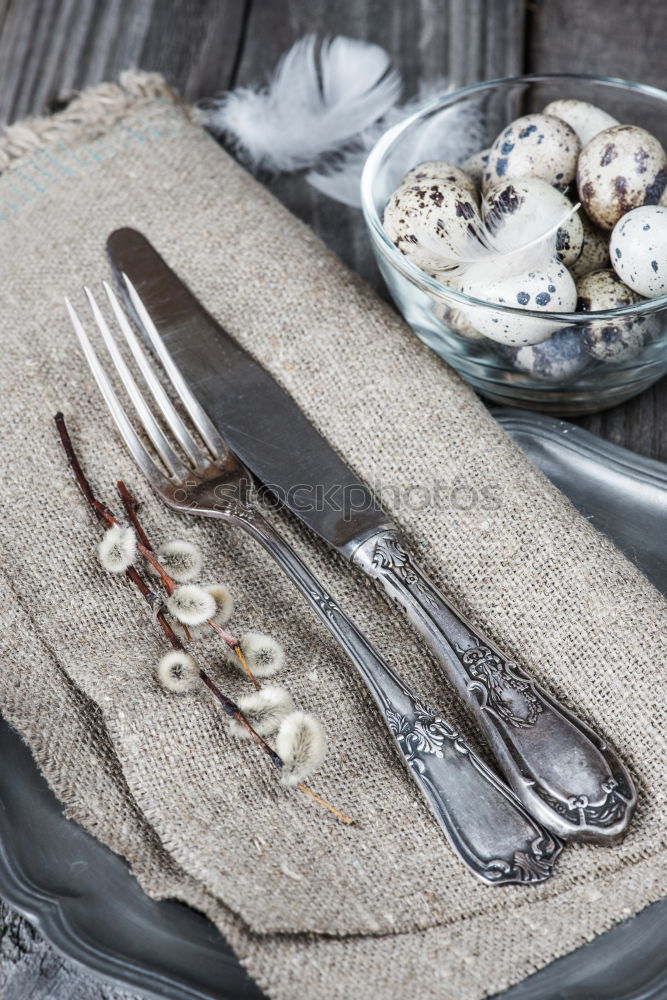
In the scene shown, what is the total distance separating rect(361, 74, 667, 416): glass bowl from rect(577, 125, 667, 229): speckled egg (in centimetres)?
15

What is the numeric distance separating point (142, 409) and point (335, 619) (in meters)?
0.33

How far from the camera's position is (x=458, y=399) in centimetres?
104

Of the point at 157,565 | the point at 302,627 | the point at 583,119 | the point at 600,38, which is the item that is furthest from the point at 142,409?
the point at 600,38

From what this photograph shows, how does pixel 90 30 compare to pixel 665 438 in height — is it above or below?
above

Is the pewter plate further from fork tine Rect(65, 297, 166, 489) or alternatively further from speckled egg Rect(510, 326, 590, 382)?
speckled egg Rect(510, 326, 590, 382)

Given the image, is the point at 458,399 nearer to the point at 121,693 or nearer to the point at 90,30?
the point at 121,693

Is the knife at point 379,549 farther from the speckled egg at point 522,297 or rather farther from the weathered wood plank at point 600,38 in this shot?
the weathered wood plank at point 600,38

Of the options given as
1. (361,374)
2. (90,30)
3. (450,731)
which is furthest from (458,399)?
(90,30)

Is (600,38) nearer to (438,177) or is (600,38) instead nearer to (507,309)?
(438,177)

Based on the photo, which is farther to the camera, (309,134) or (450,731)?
(309,134)

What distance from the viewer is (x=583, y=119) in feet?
3.66

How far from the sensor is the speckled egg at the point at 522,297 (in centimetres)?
96

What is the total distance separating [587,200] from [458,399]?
0.88 feet

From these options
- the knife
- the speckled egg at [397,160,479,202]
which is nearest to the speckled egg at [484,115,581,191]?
the speckled egg at [397,160,479,202]
